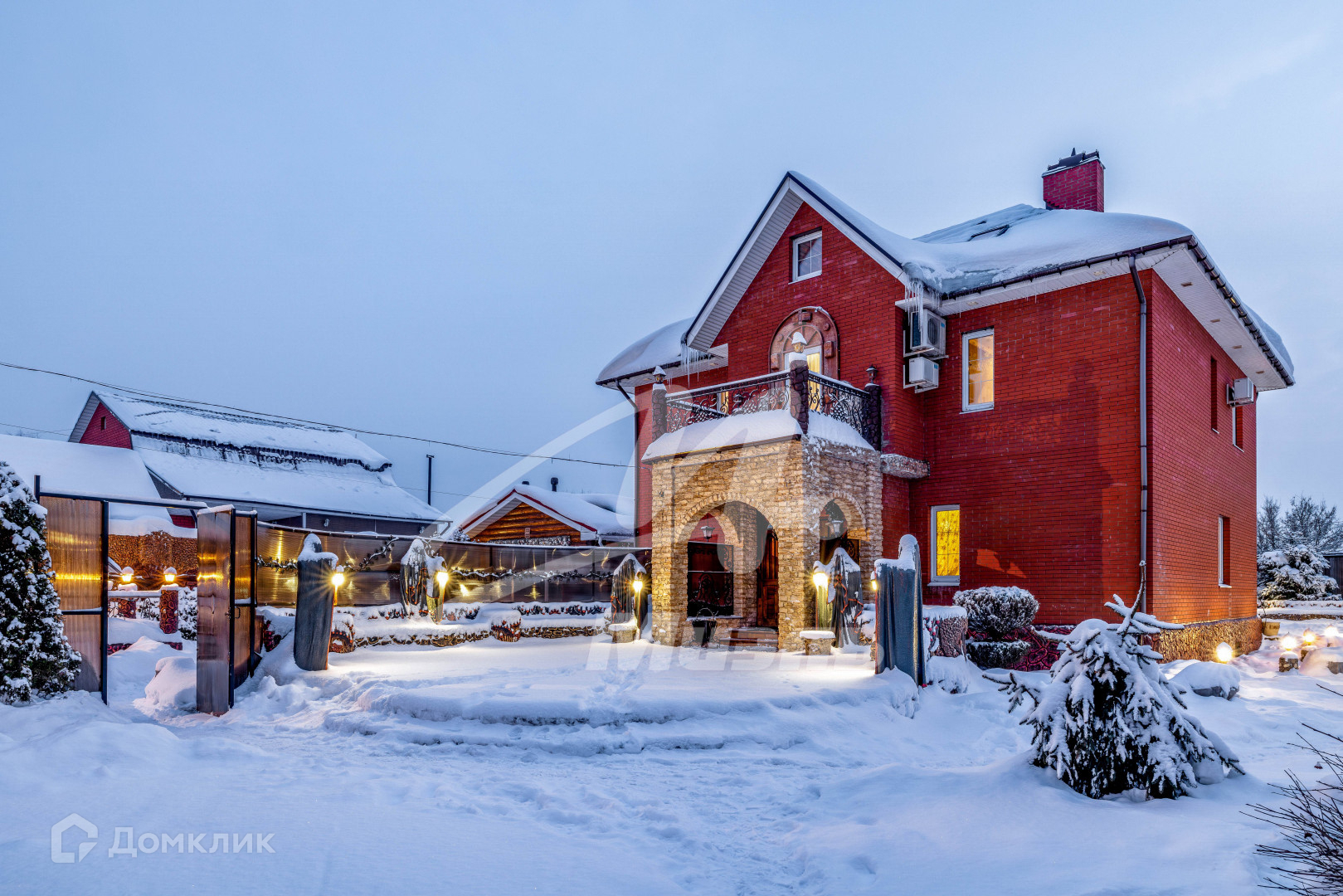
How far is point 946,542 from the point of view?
49.9 feet

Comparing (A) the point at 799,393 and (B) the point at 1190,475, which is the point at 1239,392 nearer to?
(B) the point at 1190,475

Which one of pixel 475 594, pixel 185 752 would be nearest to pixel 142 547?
pixel 475 594

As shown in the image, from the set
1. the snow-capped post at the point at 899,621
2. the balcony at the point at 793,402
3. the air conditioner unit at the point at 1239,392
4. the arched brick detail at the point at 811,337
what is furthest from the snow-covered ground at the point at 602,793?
the air conditioner unit at the point at 1239,392

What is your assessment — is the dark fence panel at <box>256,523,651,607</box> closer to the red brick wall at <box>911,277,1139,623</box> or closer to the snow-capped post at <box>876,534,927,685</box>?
the red brick wall at <box>911,277,1139,623</box>

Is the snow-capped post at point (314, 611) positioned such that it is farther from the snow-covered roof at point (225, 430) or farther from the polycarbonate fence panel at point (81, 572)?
the snow-covered roof at point (225, 430)

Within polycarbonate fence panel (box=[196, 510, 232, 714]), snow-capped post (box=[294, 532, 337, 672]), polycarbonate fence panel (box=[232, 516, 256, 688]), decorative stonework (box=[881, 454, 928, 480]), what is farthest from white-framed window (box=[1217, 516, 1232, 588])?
polycarbonate fence panel (box=[196, 510, 232, 714])

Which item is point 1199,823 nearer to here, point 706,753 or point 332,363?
point 706,753

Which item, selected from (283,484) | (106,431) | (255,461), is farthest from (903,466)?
(106,431)

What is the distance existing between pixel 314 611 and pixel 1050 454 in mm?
11797

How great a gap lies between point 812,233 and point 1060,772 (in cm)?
1281

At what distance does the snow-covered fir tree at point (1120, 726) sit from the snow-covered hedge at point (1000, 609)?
6.67m

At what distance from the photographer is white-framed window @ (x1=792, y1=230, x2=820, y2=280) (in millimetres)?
A: 16516

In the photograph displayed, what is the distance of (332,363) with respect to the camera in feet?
373

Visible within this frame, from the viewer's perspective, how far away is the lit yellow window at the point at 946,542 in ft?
49.3
